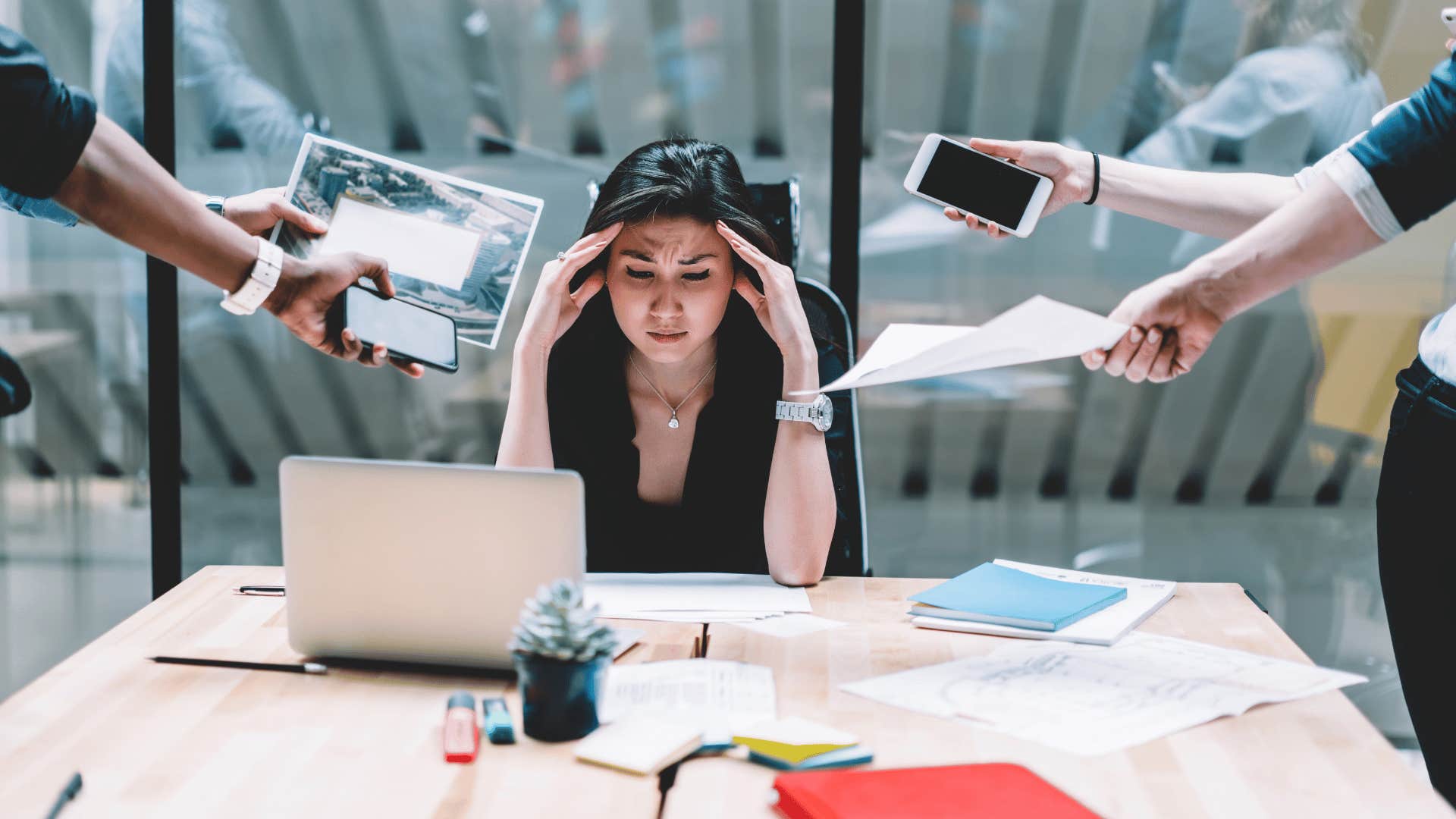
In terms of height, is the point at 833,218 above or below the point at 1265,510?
above

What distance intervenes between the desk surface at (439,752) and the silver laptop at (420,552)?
0.05 m

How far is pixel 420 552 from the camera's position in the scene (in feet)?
3.70

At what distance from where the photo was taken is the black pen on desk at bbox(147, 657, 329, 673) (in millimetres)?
1184

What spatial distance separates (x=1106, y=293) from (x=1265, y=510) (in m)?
1.70

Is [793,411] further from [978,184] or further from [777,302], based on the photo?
[978,184]

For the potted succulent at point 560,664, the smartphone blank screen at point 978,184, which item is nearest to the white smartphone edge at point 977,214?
the smartphone blank screen at point 978,184

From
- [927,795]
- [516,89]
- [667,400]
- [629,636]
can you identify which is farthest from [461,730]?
[516,89]

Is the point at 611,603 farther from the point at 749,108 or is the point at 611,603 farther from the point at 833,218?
the point at 749,108

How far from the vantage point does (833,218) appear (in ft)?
7.22

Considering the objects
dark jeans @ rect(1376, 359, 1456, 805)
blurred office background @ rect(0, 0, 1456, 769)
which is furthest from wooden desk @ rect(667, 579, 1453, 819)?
blurred office background @ rect(0, 0, 1456, 769)

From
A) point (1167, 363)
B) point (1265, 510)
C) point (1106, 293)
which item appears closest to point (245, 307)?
point (1167, 363)

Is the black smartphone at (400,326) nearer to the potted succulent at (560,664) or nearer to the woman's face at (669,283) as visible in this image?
the woman's face at (669,283)

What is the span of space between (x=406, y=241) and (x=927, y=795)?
1.16 m

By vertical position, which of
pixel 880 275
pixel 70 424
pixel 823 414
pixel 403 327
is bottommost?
pixel 70 424
